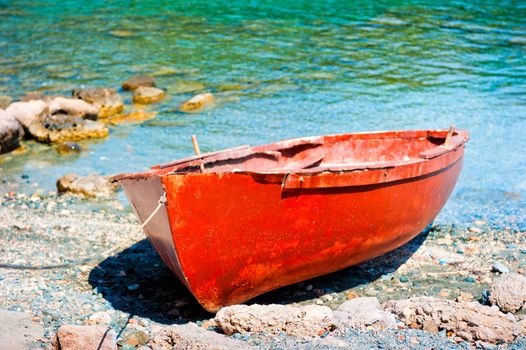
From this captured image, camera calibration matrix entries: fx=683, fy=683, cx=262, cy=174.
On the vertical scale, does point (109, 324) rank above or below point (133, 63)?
above

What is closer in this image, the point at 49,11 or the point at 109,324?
the point at 109,324

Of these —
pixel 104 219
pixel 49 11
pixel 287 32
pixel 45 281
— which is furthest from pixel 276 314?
pixel 49 11

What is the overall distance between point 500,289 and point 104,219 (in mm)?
4613

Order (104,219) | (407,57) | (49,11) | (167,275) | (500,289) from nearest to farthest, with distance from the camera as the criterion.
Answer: (500,289) → (167,275) → (104,219) → (407,57) → (49,11)

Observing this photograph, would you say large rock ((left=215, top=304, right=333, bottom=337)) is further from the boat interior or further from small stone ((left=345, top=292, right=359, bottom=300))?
the boat interior

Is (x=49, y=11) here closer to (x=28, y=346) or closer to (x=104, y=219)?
(x=104, y=219)

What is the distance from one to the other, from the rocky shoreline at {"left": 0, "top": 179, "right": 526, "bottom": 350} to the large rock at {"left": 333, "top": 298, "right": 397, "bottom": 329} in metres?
0.01

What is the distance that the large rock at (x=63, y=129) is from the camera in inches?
464

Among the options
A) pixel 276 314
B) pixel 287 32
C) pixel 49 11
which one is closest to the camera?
pixel 276 314

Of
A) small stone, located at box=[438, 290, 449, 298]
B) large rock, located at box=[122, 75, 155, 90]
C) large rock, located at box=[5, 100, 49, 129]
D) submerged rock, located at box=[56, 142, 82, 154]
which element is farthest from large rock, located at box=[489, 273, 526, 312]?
large rock, located at box=[122, 75, 155, 90]

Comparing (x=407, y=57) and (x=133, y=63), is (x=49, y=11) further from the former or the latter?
(x=407, y=57)

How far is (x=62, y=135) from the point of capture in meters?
11.8

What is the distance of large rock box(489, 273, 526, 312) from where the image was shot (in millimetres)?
5516

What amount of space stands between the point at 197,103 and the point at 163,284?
25.2ft
